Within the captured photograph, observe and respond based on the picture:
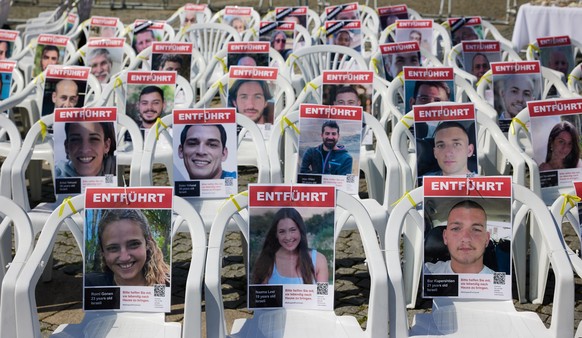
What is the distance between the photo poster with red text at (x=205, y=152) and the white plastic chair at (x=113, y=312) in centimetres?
122

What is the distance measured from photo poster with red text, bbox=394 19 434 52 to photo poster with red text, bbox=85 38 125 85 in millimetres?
2337

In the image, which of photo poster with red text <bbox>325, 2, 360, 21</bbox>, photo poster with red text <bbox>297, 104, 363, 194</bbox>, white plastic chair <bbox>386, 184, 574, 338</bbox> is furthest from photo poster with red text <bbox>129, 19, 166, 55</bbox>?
white plastic chair <bbox>386, 184, 574, 338</bbox>

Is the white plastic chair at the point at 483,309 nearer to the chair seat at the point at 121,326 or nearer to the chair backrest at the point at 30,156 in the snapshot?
the chair seat at the point at 121,326

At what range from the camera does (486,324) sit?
4156mm

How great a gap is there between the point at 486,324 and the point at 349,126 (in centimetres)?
162

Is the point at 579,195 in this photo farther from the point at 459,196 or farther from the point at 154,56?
the point at 154,56

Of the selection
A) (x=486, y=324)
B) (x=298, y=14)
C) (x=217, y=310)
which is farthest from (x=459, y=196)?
(x=298, y=14)

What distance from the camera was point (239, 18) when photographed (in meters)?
9.79

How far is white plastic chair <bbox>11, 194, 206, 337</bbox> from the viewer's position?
3828 mm

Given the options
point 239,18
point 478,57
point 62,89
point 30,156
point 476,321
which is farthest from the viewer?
point 239,18

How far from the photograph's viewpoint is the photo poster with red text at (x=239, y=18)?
32.0 feet

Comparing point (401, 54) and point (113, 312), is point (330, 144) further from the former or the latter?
point (401, 54)

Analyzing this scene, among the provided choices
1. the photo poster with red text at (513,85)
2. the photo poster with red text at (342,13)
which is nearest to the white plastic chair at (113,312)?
the photo poster with red text at (513,85)

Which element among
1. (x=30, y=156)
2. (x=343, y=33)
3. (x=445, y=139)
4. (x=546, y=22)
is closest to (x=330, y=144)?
(x=445, y=139)
